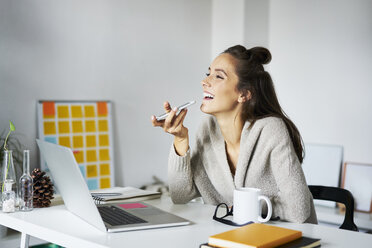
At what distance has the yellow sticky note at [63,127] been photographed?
A: 2.91 metres

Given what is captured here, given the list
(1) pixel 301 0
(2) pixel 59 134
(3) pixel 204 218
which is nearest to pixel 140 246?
(3) pixel 204 218

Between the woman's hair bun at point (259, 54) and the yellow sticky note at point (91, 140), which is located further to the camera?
the yellow sticky note at point (91, 140)

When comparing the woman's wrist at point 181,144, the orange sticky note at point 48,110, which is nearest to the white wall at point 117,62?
the orange sticky note at point 48,110

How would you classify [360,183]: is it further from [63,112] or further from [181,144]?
[63,112]

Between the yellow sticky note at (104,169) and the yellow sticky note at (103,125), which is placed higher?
the yellow sticky note at (103,125)

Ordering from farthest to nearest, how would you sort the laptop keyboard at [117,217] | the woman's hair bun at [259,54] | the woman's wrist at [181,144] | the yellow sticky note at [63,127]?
1. the yellow sticky note at [63,127]
2. the woman's hair bun at [259,54]
3. the woman's wrist at [181,144]
4. the laptop keyboard at [117,217]


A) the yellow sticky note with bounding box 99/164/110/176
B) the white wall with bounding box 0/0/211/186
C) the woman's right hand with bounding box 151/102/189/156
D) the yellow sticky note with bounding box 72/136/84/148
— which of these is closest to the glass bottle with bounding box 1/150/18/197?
the woman's right hand with bounding box 151/102/189/156

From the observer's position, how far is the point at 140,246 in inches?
40.1

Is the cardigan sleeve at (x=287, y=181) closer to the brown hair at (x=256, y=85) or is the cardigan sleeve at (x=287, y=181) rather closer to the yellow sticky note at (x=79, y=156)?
the brown hair at (x=256, y=85)

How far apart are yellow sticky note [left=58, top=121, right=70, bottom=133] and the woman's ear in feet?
5.25

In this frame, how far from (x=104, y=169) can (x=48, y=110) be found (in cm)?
60

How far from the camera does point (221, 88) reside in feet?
5.47

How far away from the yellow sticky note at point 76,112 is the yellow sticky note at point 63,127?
8 cm

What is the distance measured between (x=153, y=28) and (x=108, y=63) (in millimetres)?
534
